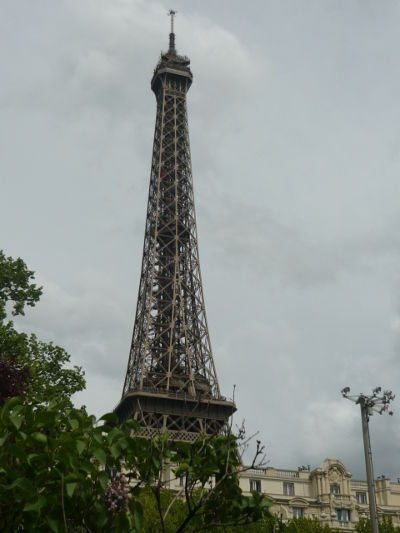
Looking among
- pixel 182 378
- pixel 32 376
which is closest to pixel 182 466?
pixel 32 376

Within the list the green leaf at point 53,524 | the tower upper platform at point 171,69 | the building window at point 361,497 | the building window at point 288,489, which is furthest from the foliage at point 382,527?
the tower upper platform at point 171,69

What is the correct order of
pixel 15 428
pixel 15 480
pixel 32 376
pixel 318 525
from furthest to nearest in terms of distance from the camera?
1. pixel 318 525
2. pixel 32 376
3. pixel 15 428
4. pixel 15 480

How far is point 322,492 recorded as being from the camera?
8819cm

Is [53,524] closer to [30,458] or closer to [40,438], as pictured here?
[30,458]

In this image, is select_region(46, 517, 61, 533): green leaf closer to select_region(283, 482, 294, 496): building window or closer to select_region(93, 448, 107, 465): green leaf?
select_region(93, 448, 107, 465): green leaf

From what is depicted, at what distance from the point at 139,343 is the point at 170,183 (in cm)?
2736

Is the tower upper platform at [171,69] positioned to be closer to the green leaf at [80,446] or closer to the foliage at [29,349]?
the foliage at [29,349]

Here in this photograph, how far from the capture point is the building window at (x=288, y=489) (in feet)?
291

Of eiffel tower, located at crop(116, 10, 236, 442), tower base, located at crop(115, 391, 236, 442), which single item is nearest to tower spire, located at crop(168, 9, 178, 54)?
eiffel tower, located at crop(116, 10, 236, 442)

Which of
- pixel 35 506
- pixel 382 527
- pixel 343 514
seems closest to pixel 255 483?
pixel 343 514

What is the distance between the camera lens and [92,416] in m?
15.7

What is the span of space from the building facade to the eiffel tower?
8960 mm

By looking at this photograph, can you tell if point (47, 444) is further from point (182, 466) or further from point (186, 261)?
point (186, 261)

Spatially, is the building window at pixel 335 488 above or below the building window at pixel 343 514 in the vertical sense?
above
